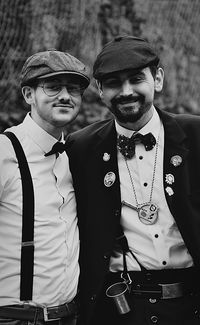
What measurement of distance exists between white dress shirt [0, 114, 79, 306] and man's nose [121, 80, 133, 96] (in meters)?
0.49

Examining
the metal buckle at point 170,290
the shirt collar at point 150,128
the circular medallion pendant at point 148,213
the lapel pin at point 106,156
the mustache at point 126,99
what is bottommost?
the metal buckle at point 170,290

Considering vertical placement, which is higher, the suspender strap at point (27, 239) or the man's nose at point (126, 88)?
the man's nose at point (126, 88)

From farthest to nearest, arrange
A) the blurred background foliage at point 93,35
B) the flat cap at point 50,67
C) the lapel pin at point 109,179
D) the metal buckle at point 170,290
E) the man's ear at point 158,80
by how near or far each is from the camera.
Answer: the blurred background foliage at point 93,35 → the man's ear at point 158,80 → the lapel pin at point 109,179 → the metal buckle at point 170,290 → the flat cap at point 50,67

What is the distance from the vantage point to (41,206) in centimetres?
330

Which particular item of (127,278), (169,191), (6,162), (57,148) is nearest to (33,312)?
(127,278)

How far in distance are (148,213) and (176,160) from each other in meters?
0.35

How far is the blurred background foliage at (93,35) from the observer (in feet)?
20.0

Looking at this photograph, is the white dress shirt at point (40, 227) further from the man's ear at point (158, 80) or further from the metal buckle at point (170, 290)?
the man's ear at point (158, 80)

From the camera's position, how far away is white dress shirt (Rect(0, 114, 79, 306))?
3203 millimetres

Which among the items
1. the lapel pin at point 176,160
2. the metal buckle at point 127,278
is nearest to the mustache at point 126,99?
the lapel pin at point 176,160

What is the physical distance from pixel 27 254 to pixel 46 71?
0.99 metres

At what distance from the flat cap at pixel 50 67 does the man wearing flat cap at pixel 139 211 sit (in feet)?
0.68

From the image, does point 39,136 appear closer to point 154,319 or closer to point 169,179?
point 169,179

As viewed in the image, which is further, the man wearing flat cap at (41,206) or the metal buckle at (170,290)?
the metal buckle at (170,290)
